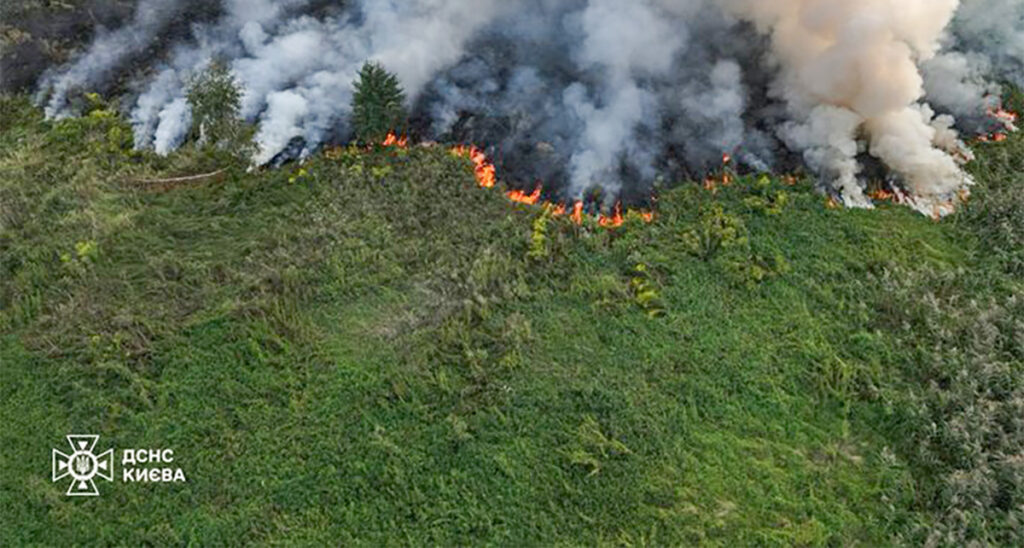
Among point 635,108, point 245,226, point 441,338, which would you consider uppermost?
point 635,108

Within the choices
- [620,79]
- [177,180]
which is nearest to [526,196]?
[620,79]

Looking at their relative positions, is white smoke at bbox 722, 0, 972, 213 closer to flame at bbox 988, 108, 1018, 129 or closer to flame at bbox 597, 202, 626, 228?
flame at bbox 988, 108, 1018, 129

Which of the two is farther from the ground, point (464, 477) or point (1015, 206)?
point (1015, 206)

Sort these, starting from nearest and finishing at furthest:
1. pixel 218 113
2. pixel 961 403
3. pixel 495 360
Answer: pixel 961 403 → pixel 495 360 → pixel 218 113

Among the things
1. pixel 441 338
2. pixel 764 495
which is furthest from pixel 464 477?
pixel 764 495

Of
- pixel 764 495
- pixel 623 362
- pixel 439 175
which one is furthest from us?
pixel 439 175

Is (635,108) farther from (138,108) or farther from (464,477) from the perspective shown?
(138,108)

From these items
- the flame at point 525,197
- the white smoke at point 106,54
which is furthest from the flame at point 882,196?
the white smoke at point 106,54

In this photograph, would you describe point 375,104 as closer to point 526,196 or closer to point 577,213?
point 526,196
